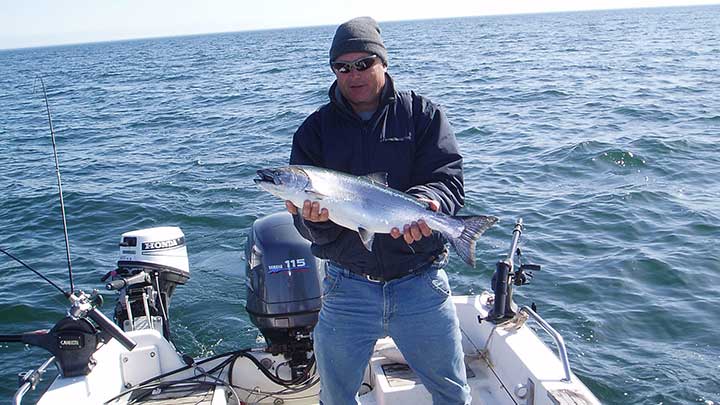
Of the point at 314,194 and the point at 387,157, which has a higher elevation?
the point at 387,157

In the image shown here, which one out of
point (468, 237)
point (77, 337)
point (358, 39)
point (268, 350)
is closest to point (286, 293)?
point (268, 350)

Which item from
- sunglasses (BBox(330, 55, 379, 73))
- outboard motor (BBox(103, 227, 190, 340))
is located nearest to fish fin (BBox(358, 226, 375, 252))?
sunglasses (BBox(330, 55, 379, 73))

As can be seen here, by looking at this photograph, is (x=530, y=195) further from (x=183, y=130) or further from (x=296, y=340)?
(x=183, y=130)

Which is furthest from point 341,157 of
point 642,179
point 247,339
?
point 642,179

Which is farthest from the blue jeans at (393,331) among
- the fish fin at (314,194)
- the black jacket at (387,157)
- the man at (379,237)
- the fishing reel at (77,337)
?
the fishing reel at (77,337)

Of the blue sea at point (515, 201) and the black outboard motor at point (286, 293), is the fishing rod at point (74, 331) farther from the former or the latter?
the blue sea at point (515, 201)

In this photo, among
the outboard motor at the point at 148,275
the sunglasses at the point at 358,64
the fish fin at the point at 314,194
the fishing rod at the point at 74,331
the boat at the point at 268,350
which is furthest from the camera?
the outboard motor at the point at 148,275

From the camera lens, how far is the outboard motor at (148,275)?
586 centimetres

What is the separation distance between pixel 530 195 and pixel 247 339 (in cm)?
721

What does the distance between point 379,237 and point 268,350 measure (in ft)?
6.54

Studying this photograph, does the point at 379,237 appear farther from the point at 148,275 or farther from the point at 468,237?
the point at 148,275

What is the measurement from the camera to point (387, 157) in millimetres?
4172

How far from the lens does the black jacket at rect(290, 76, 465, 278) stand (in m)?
4.11

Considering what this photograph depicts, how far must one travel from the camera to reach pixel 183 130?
22859mm
